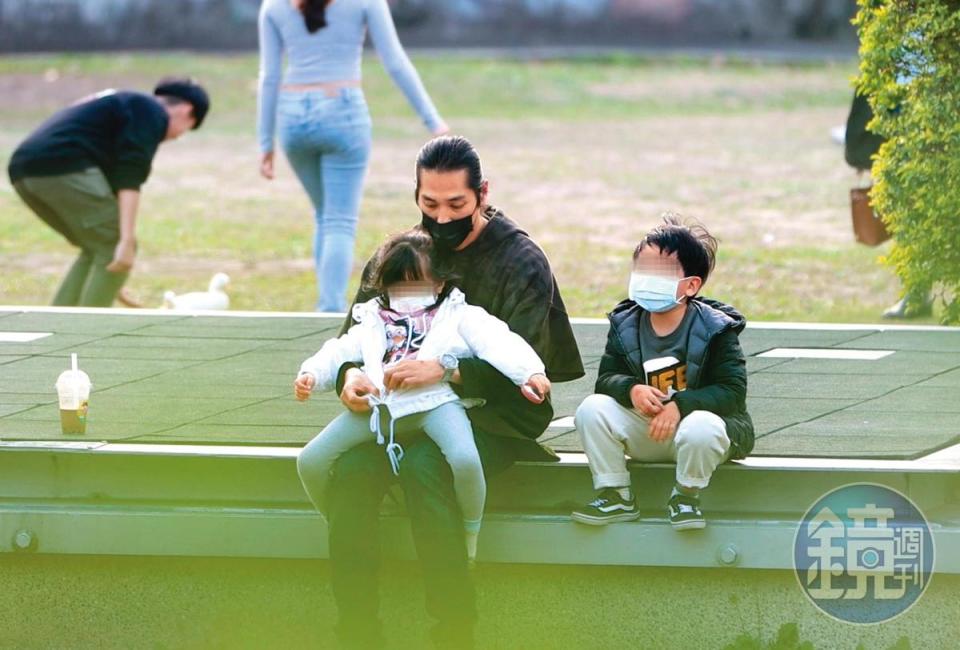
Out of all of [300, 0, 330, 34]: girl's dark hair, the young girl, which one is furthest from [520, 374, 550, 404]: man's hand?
[300, 0, 330, 34]: girl's dark hair

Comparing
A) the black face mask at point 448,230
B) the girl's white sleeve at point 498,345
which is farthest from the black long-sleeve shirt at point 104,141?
the girl's white sleeve at point 498,345

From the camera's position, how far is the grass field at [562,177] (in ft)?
40.7

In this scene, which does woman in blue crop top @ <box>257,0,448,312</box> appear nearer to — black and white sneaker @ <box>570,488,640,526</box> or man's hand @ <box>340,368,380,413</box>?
man's hand @ <box>340,368,380,413</box>

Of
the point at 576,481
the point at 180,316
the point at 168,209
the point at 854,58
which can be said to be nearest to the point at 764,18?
the point at 854,58

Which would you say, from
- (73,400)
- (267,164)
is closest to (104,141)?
(267,164)

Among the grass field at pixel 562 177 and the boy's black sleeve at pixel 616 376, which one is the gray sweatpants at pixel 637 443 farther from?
the grass field at pixel 562 177

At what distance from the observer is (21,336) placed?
7.02 m

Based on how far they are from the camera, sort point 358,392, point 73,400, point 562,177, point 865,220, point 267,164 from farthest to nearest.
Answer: point 562,177
point 267,164
point 865,220
point 73,400
point 358,392

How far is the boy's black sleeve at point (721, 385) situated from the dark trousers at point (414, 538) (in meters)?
0.66

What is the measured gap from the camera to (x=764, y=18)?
3562cm

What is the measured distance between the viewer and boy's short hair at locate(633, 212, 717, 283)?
469cm

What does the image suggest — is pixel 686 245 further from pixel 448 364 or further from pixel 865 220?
pixel 865 220

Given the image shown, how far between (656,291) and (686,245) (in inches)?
6.0

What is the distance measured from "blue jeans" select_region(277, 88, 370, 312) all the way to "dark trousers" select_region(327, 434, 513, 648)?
3.70 m
